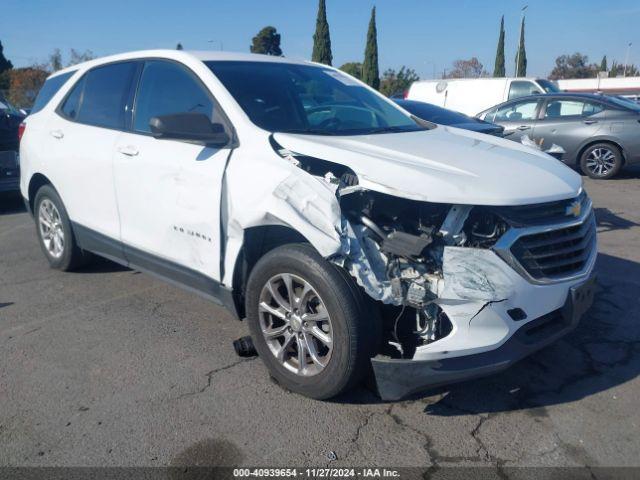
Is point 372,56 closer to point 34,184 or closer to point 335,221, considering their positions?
point 34,184

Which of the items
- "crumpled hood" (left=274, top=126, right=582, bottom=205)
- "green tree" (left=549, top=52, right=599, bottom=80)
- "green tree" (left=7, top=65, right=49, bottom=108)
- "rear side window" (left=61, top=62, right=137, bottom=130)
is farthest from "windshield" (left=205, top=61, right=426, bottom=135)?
"green tree" (left=549, top=52, right=599, bottom=80)

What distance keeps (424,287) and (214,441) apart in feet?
4.27

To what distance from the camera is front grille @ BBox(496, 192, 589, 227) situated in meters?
2.83

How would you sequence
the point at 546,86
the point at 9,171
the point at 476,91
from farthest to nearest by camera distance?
the point at 476,91
the point at 546,86
the point at 9,171

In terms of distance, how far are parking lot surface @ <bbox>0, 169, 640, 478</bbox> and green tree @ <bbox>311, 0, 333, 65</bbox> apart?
36536 mm

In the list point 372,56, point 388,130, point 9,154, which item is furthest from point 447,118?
point 372,56

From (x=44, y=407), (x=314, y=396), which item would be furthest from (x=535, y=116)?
(x=44, y=407)

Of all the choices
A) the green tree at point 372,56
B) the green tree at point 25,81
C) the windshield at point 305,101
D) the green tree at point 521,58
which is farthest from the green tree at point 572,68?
the windshield at point 305,101

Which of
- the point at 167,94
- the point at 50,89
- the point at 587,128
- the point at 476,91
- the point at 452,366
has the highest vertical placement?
the point at 50,89

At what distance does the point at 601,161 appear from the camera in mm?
10484

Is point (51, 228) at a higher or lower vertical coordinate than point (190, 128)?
lower

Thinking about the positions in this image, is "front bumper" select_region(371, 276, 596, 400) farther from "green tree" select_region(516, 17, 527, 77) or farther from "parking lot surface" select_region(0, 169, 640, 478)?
"green tree" select_region(516, 17, 527, 77)

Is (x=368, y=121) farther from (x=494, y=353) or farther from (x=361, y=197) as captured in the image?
(x=494, y=353)

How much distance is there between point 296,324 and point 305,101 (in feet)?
5.47
